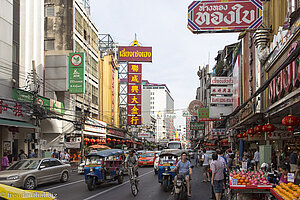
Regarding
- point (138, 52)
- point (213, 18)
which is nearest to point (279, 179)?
point (213, 18)

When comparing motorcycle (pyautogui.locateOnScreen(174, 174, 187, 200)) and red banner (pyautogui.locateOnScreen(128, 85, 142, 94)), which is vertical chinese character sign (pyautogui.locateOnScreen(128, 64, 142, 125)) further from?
motorcycle (pyautogui.locateOnScreen(174, 174, 187, 200))

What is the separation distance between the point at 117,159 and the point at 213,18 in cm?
931

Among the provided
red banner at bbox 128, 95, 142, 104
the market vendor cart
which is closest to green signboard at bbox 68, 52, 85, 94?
red banner at bbox 128, 95, 142, 104

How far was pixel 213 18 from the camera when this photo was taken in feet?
50.3

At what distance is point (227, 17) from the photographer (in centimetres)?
1526

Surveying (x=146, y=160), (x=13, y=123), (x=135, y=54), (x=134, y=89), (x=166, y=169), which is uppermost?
(x=135, y=54)

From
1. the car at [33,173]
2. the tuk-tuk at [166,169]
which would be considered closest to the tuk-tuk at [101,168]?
the car at [33,173]

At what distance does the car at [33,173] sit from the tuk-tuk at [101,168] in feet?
8.13

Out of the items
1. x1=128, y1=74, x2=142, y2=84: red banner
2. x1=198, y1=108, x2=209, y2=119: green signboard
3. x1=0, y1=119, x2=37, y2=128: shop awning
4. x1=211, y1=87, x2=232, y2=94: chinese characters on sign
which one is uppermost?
x1=128, y1=74, x2=142, y2=84: red banner

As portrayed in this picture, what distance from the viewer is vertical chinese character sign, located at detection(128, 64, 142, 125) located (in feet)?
184

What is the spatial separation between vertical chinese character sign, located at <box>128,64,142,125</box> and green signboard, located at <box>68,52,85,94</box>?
69.0 feet

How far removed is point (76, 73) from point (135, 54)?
1090 inches

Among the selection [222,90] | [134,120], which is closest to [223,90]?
[222,90]

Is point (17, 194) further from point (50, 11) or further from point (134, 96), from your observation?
point (134, 96)
